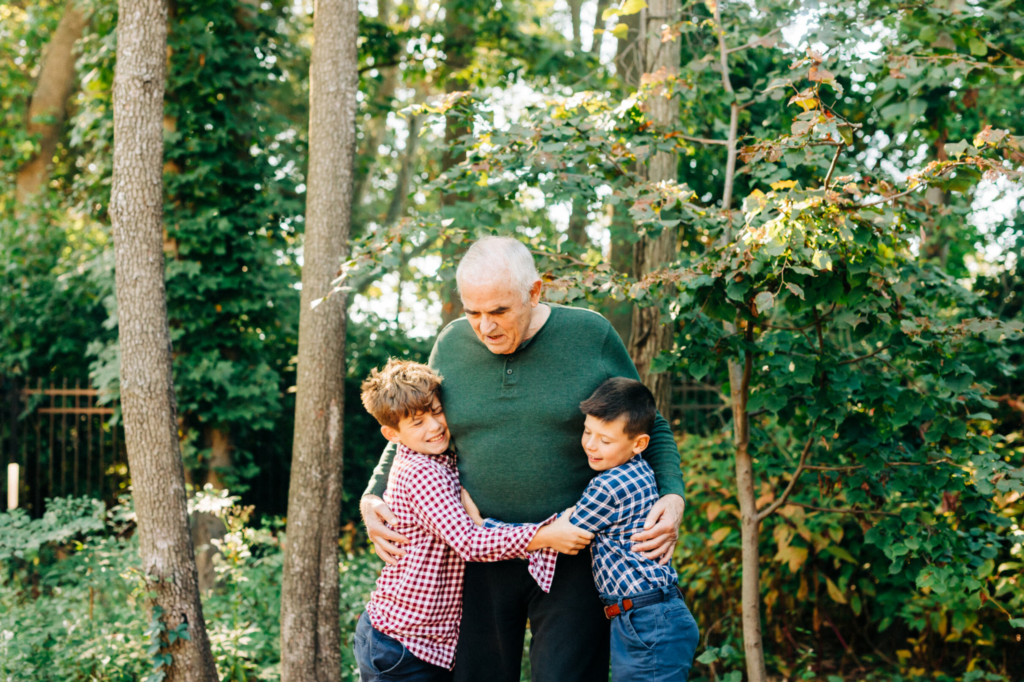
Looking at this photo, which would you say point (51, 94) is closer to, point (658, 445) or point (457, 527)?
point (457, 527)

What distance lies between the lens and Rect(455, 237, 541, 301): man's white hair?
2037 mm

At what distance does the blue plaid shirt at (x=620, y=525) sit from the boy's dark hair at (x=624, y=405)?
14cm

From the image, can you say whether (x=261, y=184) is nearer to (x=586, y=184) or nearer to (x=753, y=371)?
(x=586, y=184)

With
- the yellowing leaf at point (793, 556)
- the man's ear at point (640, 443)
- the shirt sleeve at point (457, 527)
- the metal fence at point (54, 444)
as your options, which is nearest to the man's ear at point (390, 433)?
the shirt sleeve at point (457, 527)

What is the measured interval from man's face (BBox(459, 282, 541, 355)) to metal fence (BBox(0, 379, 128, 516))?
4.92 meters

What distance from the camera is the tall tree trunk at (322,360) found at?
363cm

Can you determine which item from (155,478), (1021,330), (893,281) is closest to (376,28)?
(155,478)

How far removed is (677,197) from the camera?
2.73 meters

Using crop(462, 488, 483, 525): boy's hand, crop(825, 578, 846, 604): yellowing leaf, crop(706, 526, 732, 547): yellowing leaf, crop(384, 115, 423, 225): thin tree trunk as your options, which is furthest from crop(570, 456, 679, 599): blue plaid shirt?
crop(384, 115, 423, 225): thin tree trunk

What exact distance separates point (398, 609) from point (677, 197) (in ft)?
5.73

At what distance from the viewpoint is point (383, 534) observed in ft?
7.26

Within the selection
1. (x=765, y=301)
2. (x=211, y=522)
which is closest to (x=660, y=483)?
(x=765, y=301)

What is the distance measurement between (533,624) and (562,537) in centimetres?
37

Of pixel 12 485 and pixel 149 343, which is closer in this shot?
pixel 149 343
